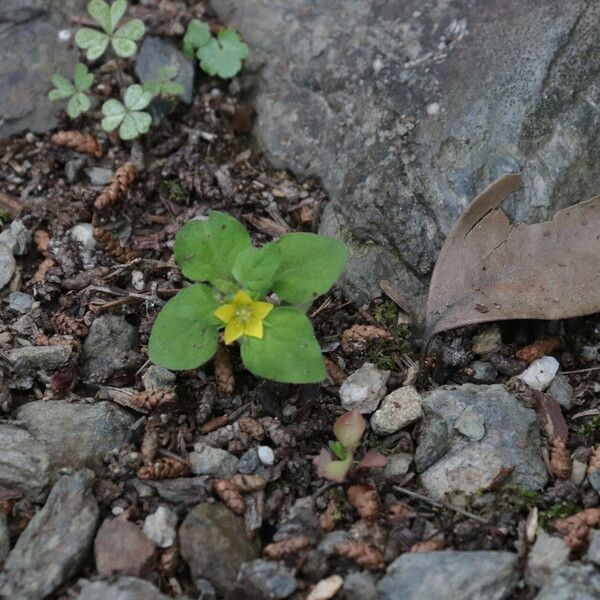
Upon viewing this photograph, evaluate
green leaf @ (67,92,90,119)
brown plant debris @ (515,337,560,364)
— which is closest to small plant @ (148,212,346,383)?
brown plant debris @ (515,337,560,364)

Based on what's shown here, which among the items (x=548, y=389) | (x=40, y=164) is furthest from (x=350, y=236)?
(x=40, y=164)

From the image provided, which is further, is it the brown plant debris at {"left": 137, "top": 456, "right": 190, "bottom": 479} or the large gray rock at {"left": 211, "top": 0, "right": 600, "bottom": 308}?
the large gray rock at {"left": 211, "top": 0, "right": 600, "bottom": 308}

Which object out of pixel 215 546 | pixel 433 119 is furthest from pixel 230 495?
pixel 433 119

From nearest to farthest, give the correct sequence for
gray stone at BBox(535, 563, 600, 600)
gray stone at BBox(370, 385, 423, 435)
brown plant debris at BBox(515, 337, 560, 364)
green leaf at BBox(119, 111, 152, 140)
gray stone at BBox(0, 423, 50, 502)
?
gray stone at BBox(535, 563, 600, 600) < gray stone at BBox(0, 423, 50, 502) < gray stone at BBox(370, 385, 423, 435) < brown plant debris at BBox(515, 337, 560, 364) < green leaf at BBox(119, 111, 152, 140)

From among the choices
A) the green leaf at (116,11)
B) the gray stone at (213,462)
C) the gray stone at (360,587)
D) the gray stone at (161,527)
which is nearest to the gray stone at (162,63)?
the green leaf at (116,11)

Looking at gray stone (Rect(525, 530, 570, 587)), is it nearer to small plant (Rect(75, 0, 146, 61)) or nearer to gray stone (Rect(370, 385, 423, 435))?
gray stone (Rect(370, 385, 423, 435))

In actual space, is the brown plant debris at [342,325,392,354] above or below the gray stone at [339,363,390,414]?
above

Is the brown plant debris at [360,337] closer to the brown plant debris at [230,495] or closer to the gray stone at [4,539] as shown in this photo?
the brown plant debris at [230,495]
